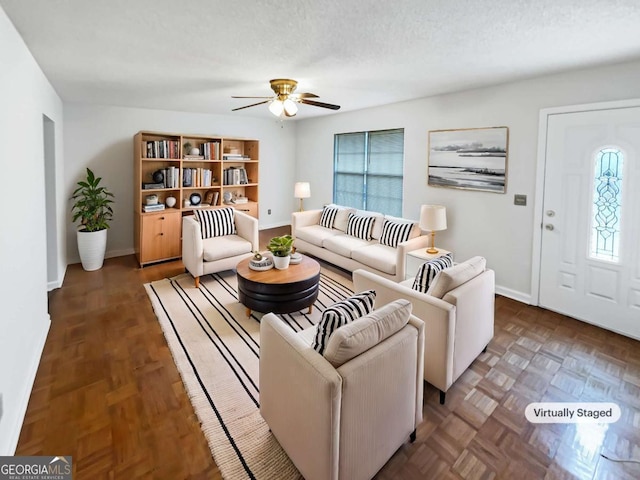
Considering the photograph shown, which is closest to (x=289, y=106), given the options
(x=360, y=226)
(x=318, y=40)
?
(x=318, y=40)

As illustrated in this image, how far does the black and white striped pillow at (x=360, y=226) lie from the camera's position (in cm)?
465

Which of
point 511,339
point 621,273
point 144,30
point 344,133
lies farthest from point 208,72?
point 621,273

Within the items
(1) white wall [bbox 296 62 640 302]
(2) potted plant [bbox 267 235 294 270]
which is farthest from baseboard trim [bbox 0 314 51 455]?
Answer: (1) white wall [bbox 296 62 640 302]

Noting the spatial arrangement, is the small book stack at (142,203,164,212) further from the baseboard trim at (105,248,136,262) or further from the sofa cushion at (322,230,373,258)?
the sofa cushion at (322,230,373,258)

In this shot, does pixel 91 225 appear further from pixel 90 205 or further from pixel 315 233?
pixel 315 233

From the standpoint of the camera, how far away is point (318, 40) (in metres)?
2.38

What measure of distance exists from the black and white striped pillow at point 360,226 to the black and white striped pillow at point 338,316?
2812mm

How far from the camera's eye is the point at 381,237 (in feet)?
14.6

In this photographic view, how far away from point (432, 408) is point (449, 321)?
0.57m

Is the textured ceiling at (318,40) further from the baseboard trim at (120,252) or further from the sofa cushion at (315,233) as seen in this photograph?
the baseboard trim at (120,252)

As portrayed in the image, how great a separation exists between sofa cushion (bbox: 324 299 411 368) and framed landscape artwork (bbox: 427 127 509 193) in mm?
2769

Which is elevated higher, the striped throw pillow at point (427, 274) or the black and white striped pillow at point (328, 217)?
the black and white striped pillow at point (328, 217)

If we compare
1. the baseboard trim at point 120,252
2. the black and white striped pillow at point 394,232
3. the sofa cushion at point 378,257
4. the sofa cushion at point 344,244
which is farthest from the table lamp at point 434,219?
the baseboard trim at point 120,252

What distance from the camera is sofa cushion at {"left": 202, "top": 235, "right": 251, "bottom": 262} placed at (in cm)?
410
